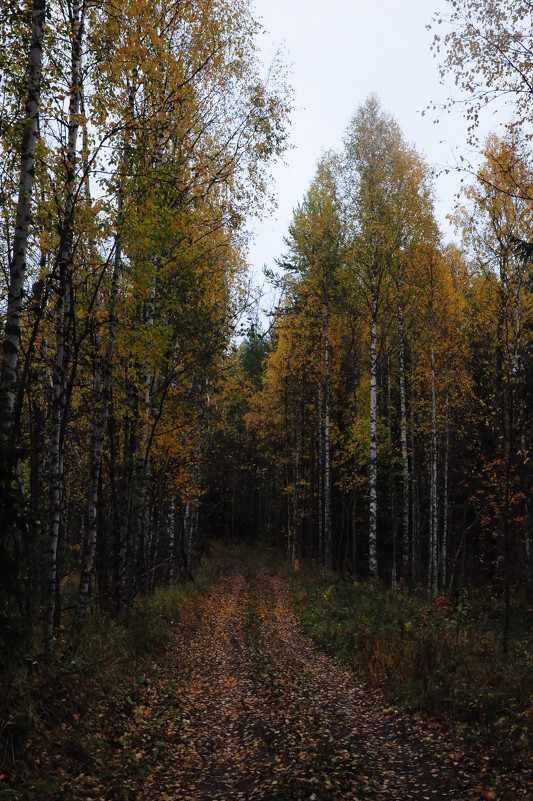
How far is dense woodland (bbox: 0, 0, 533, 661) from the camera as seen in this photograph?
24.0 ft

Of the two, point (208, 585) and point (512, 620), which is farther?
point (208, 585)

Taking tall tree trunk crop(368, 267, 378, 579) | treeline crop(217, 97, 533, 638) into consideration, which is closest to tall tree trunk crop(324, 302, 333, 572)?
treeline crop(217, 97, 533, 638)

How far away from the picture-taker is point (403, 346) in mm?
21859

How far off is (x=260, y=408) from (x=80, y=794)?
2836cm

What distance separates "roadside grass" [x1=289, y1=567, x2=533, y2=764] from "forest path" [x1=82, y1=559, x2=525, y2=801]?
43cm

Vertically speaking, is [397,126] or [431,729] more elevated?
[397,126]

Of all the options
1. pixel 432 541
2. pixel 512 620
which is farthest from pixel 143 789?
pixel 432 541

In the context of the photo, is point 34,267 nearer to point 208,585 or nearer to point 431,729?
point 431,729

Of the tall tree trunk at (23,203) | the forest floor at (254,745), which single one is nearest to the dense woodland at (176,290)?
the tall tree trunk at (23,203)

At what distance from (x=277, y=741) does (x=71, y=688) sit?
294 centimetres

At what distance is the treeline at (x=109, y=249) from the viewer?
6.07m

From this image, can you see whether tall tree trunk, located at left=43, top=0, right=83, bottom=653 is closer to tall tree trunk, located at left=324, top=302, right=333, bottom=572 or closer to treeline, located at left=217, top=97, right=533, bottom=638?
treeline, located at left=217, top=97, right=533, bottom=638

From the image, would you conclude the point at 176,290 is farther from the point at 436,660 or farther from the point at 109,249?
the point at 436,660

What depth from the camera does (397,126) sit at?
2014 centimetres
